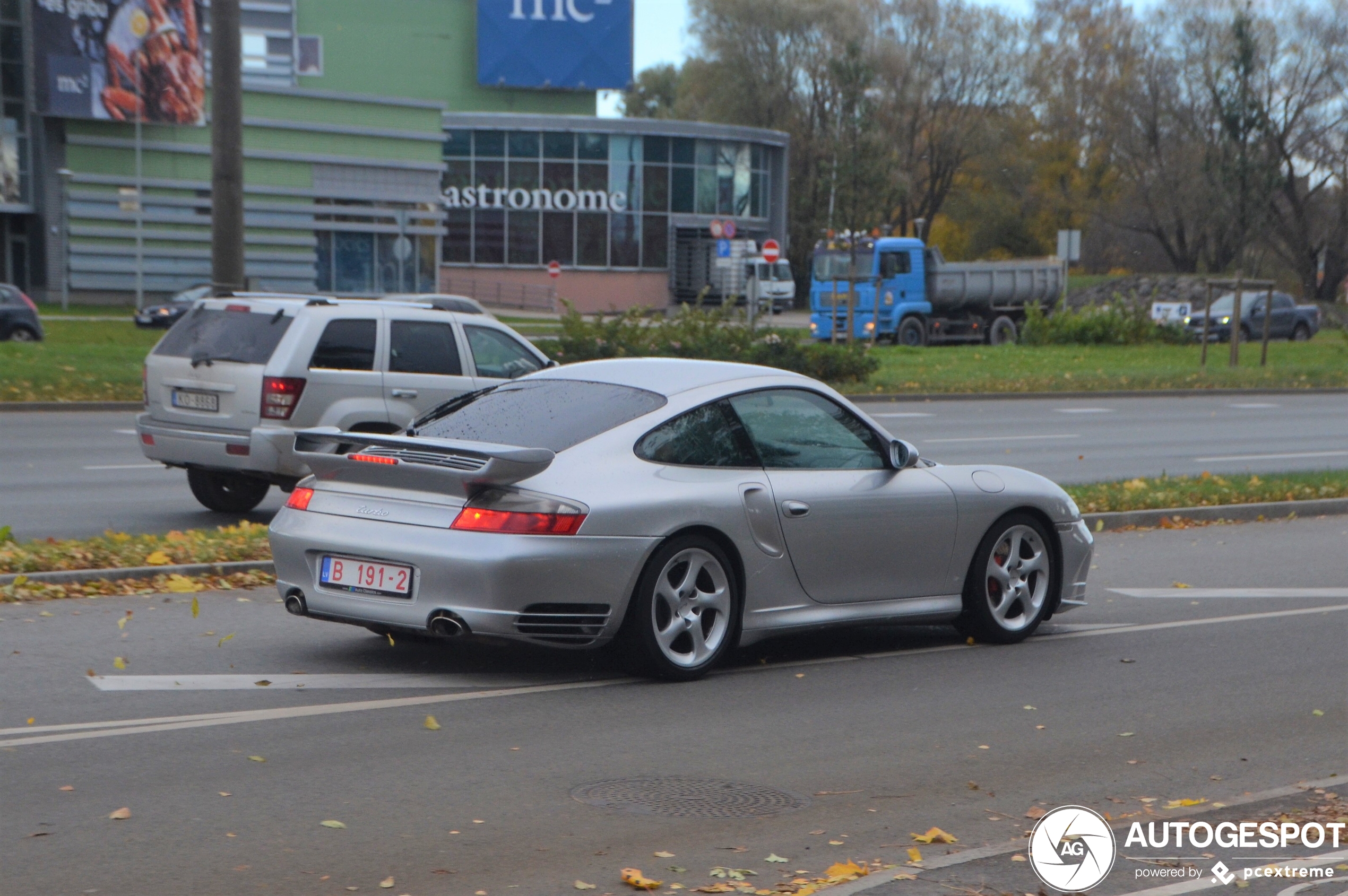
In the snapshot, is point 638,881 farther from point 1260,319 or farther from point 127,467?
point 1260,319

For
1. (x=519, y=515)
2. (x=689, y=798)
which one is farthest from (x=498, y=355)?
(x=689, y=798)

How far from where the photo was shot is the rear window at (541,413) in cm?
729

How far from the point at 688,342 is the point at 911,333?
62.9 ft

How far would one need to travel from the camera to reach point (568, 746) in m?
6.18

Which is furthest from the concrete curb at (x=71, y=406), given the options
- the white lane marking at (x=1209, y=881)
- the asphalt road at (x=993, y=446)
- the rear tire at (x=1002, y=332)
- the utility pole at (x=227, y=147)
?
the rear tire at (x=1002, y=332)

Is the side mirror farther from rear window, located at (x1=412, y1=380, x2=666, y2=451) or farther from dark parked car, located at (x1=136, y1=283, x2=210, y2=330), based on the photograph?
dark parked car, located at (x1=136, y1=283, x2=210, y2=330)

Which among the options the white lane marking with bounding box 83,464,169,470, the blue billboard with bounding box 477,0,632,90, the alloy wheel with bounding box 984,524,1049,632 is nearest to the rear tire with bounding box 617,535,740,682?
the alloy wheel with bounding box 984,524,1049,632

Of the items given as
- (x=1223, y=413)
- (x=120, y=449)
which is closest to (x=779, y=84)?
(x=1223, y=413)

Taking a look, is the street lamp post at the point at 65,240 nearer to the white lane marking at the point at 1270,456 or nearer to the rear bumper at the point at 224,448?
the white lane marking at the point at 1270,456

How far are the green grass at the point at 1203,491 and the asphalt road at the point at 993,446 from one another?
1831 millimetres

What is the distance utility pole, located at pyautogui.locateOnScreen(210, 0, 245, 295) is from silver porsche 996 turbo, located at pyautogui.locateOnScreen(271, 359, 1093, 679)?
39.3 feet

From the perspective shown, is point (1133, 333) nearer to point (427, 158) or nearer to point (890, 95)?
point (427, 158)

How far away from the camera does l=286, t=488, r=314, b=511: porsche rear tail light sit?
741 cm

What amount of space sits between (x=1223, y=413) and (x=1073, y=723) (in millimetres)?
22877
